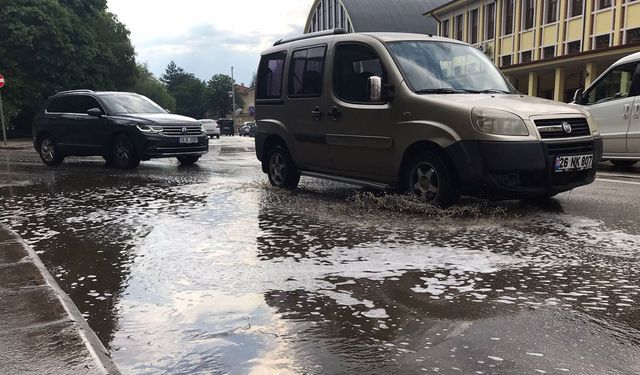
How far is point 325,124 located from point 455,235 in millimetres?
2764

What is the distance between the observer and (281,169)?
8352 mm

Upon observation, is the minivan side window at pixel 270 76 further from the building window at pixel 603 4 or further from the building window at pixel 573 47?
the building window at pixel 573 47

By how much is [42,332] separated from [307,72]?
210 inches

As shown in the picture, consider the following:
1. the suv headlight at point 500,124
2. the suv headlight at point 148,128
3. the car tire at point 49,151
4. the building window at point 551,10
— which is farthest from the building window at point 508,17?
the suv headlight at point 500,124

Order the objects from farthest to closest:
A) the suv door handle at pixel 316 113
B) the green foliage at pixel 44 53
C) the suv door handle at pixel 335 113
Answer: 1. the green foliage at pixel 44 53
2. the suv door handle at pixel 316 113
3. the suv door handle at pixel 335 113

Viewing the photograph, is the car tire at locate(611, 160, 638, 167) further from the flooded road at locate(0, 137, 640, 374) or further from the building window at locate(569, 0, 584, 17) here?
the building window at locate(569, 0, 584, 17)

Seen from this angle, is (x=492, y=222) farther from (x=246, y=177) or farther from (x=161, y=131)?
(x=161, y=131)

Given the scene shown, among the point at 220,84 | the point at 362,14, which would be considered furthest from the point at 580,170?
the point at 220,84

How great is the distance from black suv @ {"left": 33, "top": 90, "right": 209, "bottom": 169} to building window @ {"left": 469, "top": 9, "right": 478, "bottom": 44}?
1138 inches

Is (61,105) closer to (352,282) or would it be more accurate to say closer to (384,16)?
(352,282)

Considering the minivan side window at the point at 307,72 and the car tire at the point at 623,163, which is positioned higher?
the minivan side window at the point at 307,72

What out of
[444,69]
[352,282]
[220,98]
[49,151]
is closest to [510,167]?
[444,69]

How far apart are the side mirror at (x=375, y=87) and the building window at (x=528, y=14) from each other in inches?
1108

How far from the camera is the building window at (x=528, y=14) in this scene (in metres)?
31.1
